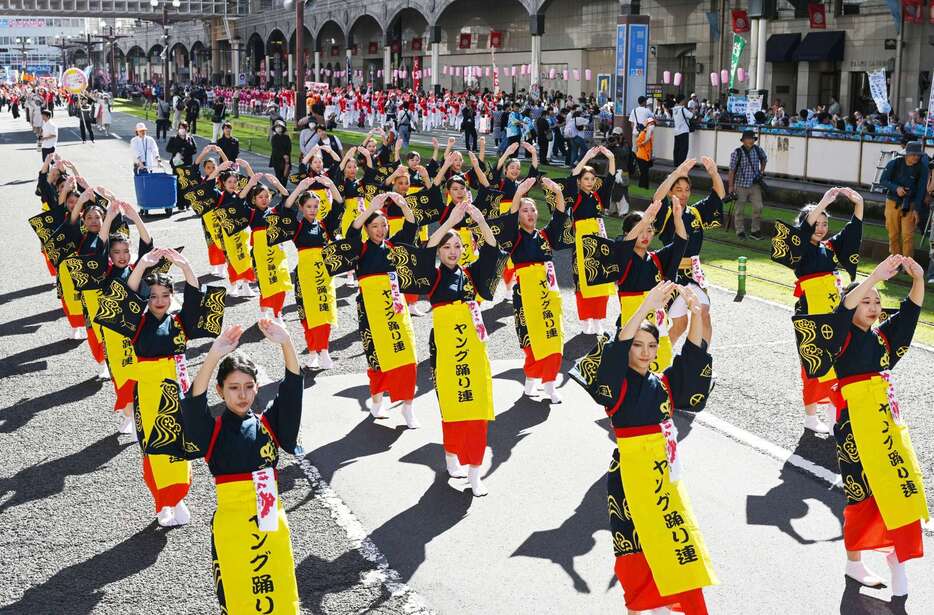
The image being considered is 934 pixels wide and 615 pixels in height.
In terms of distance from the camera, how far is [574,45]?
49.8 m

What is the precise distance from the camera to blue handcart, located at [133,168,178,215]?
21948 mm

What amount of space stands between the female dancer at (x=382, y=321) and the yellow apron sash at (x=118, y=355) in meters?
2.01

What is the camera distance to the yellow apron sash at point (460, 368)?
25.2 ft

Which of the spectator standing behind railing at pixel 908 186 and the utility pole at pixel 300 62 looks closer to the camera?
the spectator standing behind railing at pixel 908 186

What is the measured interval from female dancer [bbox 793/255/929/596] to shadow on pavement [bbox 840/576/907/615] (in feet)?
0.26

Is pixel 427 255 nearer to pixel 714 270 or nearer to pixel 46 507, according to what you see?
pixel 46 507

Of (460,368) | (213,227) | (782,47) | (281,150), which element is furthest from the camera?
(782,47)

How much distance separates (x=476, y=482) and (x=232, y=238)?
7.52 m

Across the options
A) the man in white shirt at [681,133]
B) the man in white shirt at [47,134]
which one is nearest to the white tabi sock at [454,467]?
the man in white shirt at [681,133]

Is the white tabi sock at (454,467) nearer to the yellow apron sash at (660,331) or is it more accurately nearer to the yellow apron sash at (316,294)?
the yellow apron sash at (660,331)

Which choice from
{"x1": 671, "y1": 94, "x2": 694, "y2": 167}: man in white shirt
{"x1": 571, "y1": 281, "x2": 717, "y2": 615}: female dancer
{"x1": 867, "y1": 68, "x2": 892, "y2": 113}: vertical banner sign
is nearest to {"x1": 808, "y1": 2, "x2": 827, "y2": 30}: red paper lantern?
{"x1": 671, "y1": 94, "x2": 694, "y2": 167}: man in white shirt

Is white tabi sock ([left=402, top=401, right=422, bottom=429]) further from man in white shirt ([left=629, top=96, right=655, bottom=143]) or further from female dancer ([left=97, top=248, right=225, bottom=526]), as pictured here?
man in white shirt ([left=629, top=96, right=655, bottom=143])

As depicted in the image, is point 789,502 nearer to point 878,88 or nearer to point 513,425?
point 513,425

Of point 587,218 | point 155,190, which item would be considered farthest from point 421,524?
point 155,190
